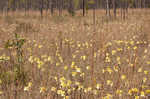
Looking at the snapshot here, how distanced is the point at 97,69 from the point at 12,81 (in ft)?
3.84

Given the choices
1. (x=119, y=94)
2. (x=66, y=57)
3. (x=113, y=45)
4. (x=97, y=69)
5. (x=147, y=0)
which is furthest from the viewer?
(x=147, y=0)

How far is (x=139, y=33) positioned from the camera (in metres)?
4.18

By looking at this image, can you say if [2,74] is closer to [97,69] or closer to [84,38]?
[97,69]

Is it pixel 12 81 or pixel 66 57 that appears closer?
pixel 12 81

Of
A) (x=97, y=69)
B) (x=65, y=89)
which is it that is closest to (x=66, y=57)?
(x=97, y=69)

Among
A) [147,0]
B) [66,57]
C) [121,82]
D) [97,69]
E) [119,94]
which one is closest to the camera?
[119,94]

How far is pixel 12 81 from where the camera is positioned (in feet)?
6.68

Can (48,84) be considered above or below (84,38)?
below

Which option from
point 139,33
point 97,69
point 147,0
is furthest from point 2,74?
point 147,0

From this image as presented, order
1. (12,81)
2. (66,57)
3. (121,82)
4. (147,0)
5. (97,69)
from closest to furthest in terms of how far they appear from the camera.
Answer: (121,82) < (12,81) < (97,69) < (66,57) < (147,0)

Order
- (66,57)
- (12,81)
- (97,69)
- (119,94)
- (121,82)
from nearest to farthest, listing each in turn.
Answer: (119,94)
(121,82)
(12,81)
(97,69)
(66,57)

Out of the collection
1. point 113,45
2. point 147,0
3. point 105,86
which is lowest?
point 105,86

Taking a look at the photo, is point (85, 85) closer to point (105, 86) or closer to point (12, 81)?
point (105, 86)

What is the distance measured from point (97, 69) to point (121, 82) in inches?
20.8
